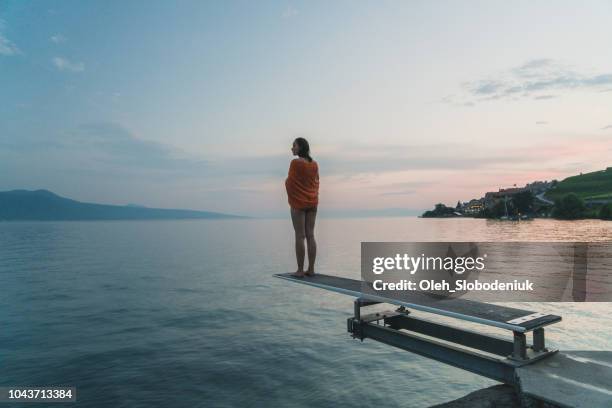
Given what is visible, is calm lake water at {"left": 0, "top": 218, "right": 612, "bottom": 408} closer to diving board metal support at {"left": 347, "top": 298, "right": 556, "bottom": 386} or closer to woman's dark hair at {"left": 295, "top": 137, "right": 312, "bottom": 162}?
diving board metal support at {"left": 347, "top": 298, "right": 556, "bottom": 386}

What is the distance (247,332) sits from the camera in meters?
17.2

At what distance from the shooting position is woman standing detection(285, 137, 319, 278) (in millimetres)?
9055

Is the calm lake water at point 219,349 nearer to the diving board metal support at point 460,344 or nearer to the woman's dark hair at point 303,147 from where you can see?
the diving board metal support at point 460,344

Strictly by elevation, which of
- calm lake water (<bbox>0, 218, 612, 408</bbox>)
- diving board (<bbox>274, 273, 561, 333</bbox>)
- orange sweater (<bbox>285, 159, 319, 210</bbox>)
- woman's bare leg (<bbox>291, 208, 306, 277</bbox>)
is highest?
orange sweater (<bbox>285, 159, 319, 210</bbox>)

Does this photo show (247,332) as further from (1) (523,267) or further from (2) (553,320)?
(1) (523,267)

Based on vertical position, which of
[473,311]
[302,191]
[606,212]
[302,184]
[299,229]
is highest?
[606,212]

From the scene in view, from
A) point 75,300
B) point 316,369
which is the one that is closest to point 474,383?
point 316,369

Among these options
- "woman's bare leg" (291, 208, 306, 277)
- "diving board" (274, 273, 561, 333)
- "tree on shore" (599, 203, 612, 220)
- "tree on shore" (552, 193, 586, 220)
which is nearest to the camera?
"diving board" (274, 273, 561, 333)

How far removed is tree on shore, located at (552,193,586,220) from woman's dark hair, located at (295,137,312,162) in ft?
627

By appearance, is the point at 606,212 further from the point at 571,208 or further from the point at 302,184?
the point at 302,184

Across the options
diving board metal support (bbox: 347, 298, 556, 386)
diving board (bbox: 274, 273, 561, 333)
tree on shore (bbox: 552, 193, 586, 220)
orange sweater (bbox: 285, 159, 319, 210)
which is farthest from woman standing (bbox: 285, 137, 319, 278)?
tree on shore (bbox: 552, 193, 586, 220)

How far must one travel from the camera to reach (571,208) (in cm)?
16800

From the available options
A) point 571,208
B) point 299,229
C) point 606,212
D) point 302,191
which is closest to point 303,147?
point 302,191

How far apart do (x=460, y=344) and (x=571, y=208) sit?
7547 inches
